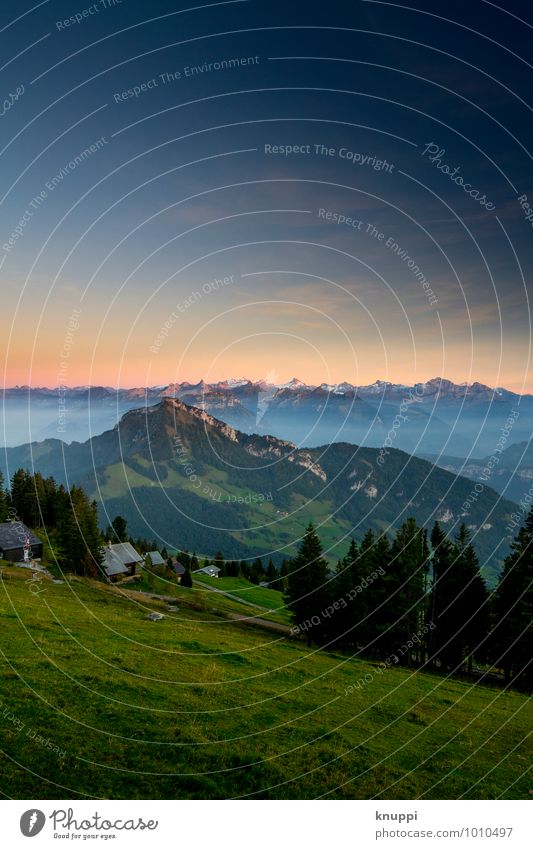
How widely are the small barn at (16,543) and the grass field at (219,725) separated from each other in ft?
158

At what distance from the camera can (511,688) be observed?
44.9m

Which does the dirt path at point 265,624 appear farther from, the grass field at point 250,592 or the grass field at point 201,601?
the grass field at point 250,592

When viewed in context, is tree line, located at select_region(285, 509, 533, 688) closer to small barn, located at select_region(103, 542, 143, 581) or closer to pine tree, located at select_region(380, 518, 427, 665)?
pine tree, located at select_region(380, 518, 427, 665)

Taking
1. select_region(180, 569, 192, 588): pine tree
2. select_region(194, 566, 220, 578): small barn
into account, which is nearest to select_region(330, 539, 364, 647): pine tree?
select_region(180, 569, 192, 588): pine tree

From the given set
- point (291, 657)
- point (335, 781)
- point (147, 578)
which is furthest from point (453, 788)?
point (147, 578)

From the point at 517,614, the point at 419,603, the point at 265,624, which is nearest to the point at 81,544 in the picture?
the point at 265,624

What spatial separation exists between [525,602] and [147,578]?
7293cm

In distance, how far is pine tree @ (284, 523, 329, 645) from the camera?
59.8 metres

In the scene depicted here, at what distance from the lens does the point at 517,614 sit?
48281mm

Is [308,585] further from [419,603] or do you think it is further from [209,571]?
[209,571]
